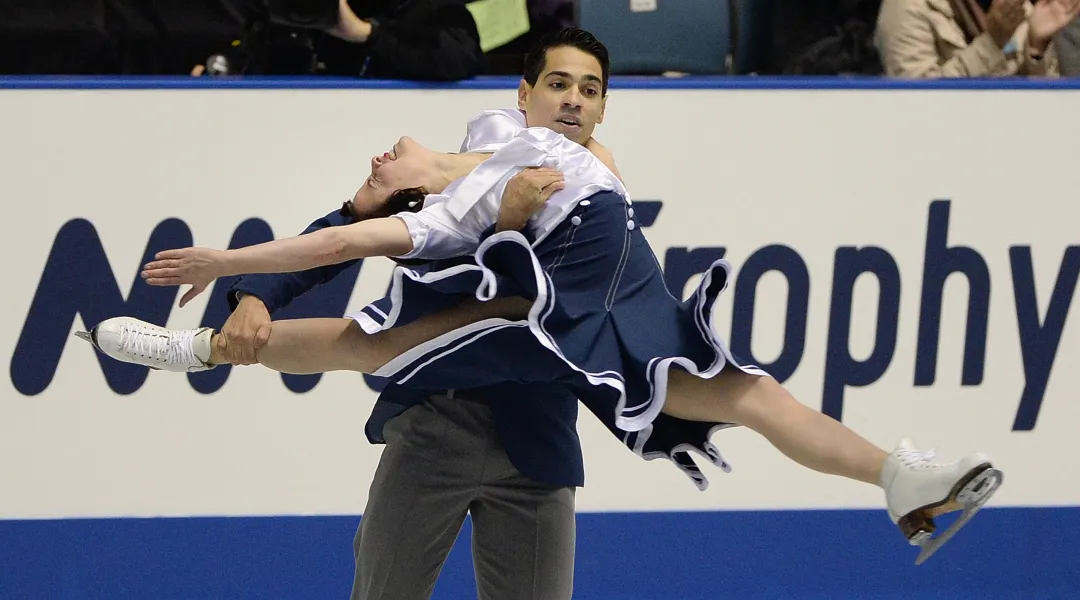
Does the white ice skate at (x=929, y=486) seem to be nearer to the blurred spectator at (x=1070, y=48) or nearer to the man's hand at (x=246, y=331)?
the man's hand at (x=246, y=331)

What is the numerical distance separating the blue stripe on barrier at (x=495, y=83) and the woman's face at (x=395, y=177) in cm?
96

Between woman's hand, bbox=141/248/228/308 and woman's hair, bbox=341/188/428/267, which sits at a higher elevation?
woman's hair, bbox=341/188/428/267

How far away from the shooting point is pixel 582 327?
2.49 meters

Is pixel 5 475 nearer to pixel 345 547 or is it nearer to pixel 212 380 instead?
pixel 212 380

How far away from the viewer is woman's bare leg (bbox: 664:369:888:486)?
2355mm

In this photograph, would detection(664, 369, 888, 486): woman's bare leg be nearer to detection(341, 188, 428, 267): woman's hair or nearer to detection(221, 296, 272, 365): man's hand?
detection(341, 188, 428, 267): woman's hair

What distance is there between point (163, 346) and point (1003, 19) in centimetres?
267

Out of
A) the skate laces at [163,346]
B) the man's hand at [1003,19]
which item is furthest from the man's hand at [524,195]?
the man's hand at [1003,19]

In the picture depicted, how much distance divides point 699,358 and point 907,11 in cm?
204

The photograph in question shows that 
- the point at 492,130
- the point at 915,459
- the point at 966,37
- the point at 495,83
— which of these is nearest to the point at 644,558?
the point at 495,83

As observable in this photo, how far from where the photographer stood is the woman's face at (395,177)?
2738 mm

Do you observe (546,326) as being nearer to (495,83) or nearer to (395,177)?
(395,177)

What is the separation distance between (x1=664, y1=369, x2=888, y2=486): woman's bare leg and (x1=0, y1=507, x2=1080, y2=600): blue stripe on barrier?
140cm

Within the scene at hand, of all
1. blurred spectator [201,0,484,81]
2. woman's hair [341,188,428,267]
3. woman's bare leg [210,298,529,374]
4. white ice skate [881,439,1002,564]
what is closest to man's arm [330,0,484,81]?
blurred spectator [201,0,484,81]
